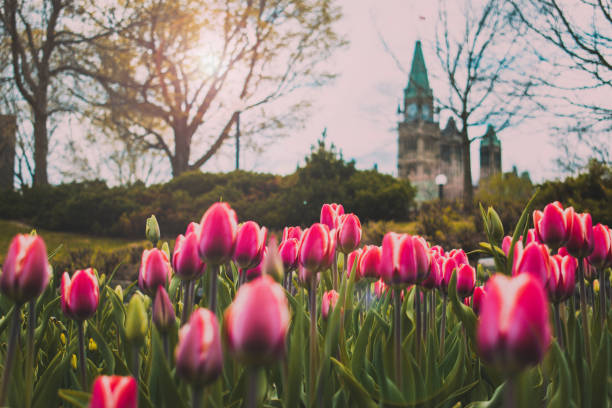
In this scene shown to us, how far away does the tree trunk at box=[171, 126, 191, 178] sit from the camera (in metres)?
19.3

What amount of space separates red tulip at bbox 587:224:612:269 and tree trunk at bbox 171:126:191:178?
63.8 ft

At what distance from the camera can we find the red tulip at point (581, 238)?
3.69 feet

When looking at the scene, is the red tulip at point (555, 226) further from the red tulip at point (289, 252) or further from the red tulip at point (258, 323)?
the red tulip at point (258, 323)

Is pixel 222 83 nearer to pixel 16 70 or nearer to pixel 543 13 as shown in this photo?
pixel 16 70

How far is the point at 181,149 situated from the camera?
19.3m

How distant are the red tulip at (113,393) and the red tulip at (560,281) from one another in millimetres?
928

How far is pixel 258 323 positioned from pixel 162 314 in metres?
0.44

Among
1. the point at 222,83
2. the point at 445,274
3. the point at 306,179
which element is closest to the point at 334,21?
the point at 222,83

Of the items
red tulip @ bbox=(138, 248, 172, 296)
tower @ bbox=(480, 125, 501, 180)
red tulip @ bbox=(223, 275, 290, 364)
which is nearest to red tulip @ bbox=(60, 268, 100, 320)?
red tulip @ bbox=(138, 248, 172, 296)

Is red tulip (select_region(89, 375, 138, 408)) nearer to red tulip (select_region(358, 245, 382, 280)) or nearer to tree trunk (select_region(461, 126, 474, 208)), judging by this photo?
red tulip (select_region(358, 245, 382, 280))

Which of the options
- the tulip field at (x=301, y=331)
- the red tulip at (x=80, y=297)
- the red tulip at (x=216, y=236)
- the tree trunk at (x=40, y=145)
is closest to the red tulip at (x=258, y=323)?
the tulip field at (x=301, y=331)

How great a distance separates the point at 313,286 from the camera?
107 cm

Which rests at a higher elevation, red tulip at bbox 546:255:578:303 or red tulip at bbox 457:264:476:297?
red tulip at bbox 546:255:578:303

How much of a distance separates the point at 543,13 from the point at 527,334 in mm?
11259
